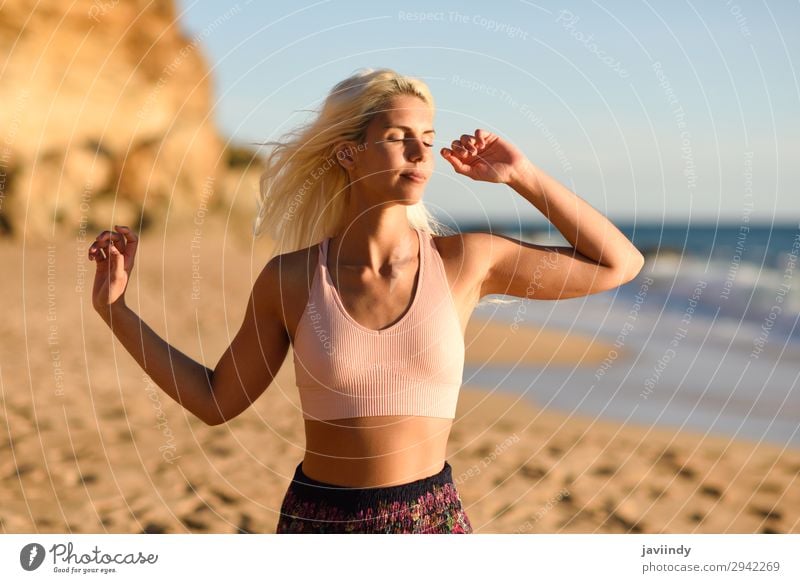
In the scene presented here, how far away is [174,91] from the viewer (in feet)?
83.1

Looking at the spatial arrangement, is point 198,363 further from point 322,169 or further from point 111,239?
point 322,169

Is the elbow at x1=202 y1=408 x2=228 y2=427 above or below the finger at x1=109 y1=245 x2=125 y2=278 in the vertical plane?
below

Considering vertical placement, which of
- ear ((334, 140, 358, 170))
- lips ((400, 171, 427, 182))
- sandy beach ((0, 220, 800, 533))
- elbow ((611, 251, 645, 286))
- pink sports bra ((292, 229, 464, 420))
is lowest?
sandy beach ((0, 220, 800, 533))

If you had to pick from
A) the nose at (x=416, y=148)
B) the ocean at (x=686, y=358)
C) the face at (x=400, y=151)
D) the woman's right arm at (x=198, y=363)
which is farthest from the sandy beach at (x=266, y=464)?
the nose at (x=416, y=148)

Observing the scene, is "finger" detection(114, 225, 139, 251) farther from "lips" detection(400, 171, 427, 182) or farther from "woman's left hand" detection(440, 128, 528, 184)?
"woman's left hand" detection(440, 128, 528, 184)

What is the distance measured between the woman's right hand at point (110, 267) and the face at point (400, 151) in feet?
2.66

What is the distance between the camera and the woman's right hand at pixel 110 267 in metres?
3.02

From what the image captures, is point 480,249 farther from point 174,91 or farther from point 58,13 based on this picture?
point 174,91

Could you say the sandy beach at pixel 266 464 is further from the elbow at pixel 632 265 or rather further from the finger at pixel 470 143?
the finger at pixel 470 143

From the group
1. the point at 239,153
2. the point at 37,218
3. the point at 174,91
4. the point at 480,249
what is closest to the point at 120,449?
the point at 480,249

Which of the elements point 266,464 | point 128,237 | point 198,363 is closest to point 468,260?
point 198,363

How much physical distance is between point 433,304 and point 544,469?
17.6 ft

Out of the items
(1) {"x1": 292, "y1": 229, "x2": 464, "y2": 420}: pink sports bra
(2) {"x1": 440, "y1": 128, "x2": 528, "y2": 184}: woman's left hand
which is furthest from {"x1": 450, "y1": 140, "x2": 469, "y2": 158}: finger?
(1) {"x1": 292, "y1": 229, "x2": 464, "y2": 420}: pink sports bra

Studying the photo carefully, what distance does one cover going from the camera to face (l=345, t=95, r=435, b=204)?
2.79m
